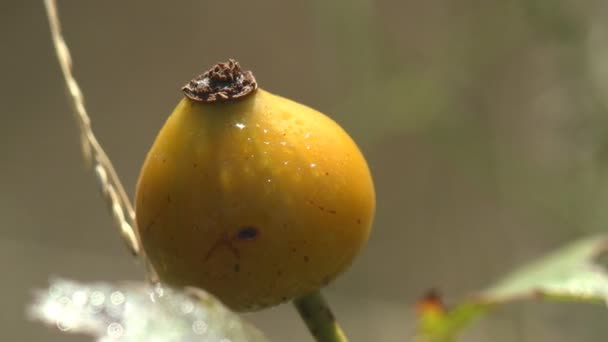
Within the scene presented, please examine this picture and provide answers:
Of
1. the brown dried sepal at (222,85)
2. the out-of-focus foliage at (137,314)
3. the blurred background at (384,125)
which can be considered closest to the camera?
the out-of-focus foliage at (137,314)

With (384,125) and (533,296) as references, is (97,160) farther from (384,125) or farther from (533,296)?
(384,125)

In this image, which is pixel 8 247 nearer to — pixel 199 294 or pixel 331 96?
pixel 331 96

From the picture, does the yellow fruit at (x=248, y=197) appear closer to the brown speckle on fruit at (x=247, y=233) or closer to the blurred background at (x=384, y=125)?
the brown speckle on fruit at (x=247, y=233)

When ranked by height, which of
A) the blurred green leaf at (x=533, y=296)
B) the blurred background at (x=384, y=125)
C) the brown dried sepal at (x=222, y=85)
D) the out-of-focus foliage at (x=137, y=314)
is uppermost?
the brown dried sepal at (x=222, y=85)

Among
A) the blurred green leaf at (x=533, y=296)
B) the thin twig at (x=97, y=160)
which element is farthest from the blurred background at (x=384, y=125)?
the thin twig at (x=97, y=160)

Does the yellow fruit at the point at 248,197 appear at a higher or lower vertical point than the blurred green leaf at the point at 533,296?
higher

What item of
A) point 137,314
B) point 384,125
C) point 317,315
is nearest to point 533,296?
point 317,315

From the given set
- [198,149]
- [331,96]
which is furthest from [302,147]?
[331,96]

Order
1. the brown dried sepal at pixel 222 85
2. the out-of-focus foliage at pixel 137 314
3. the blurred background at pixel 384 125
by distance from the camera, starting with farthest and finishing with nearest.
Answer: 1. the blurred background at pixel 384 125
2. the brown dried sepal at pixel 222 85
3. the out-of-focus foliage at pixel 137 314
